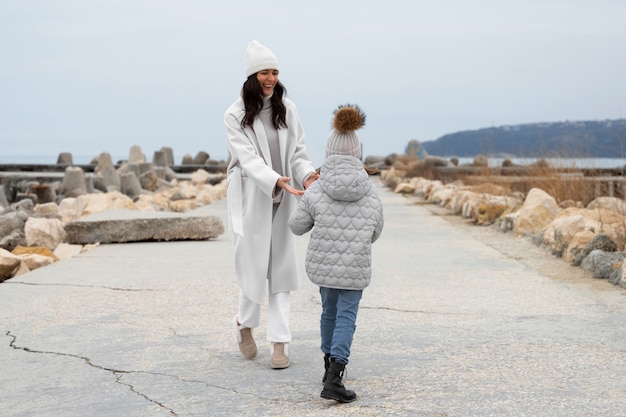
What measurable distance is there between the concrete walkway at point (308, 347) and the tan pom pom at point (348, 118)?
3.97 ft

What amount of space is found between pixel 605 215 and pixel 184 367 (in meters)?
6.68

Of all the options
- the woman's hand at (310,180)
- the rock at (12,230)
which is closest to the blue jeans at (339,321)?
the woman's hand at (310,180)

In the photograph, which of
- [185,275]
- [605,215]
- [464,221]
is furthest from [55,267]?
[464,221]

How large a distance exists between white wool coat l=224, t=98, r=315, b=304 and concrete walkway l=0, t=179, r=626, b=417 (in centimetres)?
47

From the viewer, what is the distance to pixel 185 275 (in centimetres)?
802

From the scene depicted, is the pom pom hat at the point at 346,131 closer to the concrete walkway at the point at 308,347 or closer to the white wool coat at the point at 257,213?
the white wool coat at the point at 257,213

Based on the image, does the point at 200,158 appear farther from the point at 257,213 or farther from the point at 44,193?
the point at 257,213

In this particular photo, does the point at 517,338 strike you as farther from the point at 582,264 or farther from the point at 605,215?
the point at 605,215

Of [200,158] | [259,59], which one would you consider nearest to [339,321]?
[259,59]

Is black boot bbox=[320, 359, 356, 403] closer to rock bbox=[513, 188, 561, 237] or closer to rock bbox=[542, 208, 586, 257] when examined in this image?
rock bbox=[542, 208, 586, 257]

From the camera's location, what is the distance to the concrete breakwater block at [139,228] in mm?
10609

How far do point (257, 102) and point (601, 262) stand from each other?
4378 millimetres

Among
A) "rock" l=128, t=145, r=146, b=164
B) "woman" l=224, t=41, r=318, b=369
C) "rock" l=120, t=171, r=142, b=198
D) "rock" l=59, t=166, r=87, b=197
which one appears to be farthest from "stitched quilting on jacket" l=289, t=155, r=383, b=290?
"rock" l=128, t=145, r=146, b=164

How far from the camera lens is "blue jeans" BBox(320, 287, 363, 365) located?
4061 millimetres
